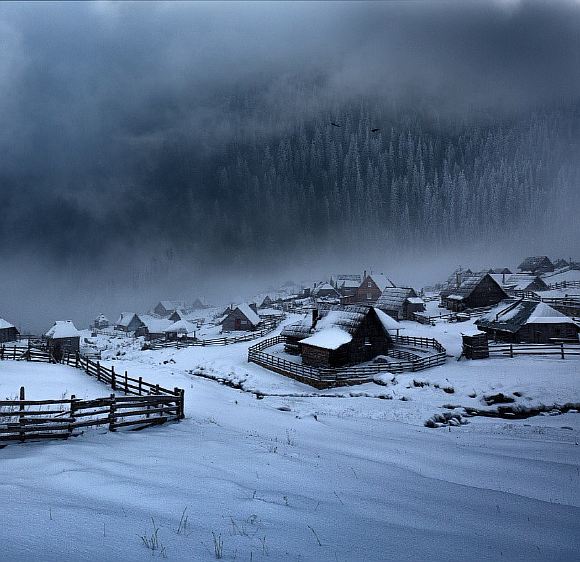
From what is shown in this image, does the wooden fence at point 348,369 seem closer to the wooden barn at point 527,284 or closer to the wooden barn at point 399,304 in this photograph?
the wooden barn at point 399,304

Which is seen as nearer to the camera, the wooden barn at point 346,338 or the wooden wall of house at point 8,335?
the wooden barn at point 346,338

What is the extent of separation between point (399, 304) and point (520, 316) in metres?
20.8

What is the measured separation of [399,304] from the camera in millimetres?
56688

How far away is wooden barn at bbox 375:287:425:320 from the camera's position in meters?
57.3

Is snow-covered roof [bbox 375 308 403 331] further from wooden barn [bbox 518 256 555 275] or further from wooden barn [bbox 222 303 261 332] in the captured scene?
wooden barn [bbox 518 256 555 275]

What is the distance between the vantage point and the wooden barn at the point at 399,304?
5731cm

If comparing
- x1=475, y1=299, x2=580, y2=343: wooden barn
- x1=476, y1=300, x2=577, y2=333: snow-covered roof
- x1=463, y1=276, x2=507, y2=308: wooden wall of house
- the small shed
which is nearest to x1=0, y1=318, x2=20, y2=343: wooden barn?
the small shed

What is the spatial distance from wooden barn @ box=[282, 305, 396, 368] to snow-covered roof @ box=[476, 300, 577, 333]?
1132 cm

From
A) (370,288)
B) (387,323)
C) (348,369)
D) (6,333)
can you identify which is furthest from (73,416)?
(370,288)

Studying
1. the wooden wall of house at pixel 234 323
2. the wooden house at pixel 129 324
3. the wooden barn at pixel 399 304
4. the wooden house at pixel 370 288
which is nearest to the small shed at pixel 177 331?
the wooden wall of house at pixel 234 323

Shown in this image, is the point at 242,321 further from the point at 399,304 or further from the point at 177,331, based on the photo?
the point at 399,304

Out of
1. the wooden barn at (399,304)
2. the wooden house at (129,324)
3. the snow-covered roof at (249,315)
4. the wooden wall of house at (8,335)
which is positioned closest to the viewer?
the wooden wall of house at (8,335)

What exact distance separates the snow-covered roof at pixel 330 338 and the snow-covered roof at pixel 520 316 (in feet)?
55.3

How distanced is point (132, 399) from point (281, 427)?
6406mm
